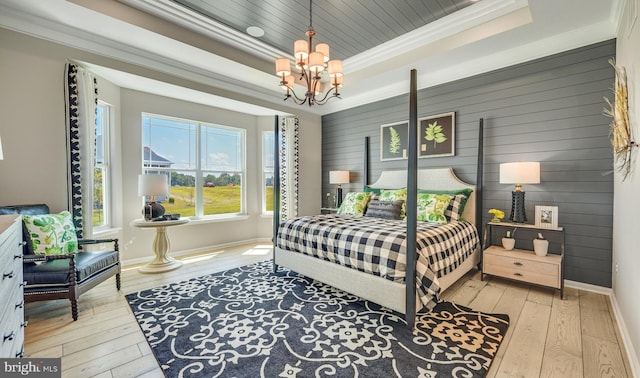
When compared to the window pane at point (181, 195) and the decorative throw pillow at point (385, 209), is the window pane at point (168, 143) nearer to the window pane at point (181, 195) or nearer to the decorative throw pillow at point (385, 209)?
the window pane at point (181, 195)

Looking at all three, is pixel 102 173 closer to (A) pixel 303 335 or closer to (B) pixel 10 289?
(B) pixel 10 289

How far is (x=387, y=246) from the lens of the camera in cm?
238

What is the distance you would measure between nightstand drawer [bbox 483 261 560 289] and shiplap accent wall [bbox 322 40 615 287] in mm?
509

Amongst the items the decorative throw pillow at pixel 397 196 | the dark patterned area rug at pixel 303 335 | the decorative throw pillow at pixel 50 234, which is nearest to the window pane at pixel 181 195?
the decorative throw pillow at pixel 50 234

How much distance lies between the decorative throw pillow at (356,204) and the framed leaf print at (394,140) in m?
0.91

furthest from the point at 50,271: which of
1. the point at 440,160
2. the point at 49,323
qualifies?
the point at 440,160

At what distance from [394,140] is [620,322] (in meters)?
3.36

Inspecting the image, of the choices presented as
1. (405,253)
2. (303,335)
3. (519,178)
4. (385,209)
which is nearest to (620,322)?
(519,178)

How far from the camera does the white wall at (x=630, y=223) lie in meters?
1.72

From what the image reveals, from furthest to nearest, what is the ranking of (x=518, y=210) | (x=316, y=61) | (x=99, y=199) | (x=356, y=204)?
(x=356, y=204), (x=99, y=199), (x=518, y=210), (x=316, y=61)

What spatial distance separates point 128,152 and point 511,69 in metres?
5.45

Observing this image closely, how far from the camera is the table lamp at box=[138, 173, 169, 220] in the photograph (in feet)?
11.9

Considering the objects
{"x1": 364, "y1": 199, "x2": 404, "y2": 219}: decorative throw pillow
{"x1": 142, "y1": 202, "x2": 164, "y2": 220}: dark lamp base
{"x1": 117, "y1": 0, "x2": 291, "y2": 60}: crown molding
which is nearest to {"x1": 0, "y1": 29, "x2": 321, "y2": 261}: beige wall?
{"x1": 142, "y1": 202, "x2": 164, "y2": 220}: dark lamp base

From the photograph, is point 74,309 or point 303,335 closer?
point 303,335
